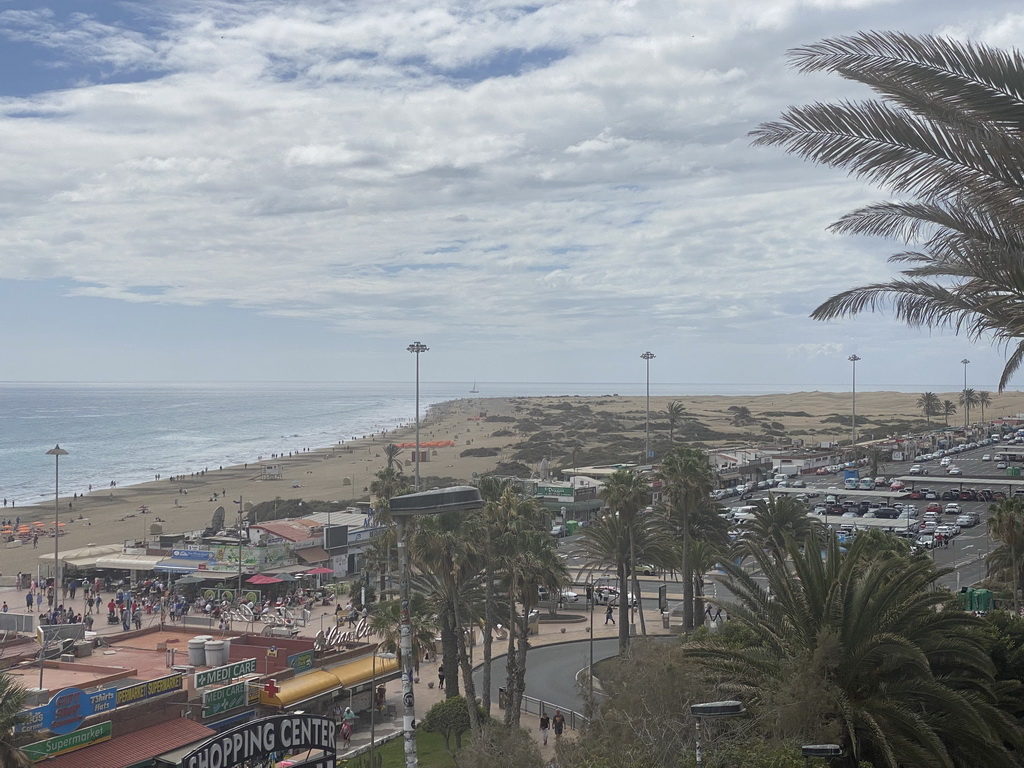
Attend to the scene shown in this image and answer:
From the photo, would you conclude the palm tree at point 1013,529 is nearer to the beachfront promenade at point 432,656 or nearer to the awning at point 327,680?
the beachfront promenade at point 432,656

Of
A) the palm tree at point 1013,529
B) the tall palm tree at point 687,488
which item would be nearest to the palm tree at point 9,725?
the tall palm tree at point 687,488

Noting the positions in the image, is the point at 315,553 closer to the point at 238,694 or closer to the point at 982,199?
the point at 238,694

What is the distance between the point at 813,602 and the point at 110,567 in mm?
47086

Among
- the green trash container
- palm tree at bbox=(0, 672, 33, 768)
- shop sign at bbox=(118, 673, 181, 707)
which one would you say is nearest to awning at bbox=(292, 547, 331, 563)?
shop sign at bbox=(118, 673, 181, 707)

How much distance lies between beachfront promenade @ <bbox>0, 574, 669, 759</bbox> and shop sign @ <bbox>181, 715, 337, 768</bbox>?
13.1 meters

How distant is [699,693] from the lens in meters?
17.7

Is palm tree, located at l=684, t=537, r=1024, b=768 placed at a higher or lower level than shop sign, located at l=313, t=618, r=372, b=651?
higher

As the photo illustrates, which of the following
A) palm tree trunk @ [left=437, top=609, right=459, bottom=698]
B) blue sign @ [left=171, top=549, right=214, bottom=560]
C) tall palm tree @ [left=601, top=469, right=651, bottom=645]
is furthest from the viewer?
blue sign @ [left=171, top=549, right=214, bottom=560]

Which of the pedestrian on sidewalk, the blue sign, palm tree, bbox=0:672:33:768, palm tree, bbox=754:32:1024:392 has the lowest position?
the pedestrian on sidewalk

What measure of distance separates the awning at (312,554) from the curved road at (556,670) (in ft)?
57.2

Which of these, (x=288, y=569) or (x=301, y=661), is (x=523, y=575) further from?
(x=288, y=569)

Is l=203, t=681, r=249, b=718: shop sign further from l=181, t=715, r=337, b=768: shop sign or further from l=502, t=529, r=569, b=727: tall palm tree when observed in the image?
l=181, t=715, r=337, b=768: shop sign

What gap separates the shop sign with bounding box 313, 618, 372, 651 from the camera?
3325cm

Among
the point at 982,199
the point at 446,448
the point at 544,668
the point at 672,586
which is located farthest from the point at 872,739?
the point at 446,448
